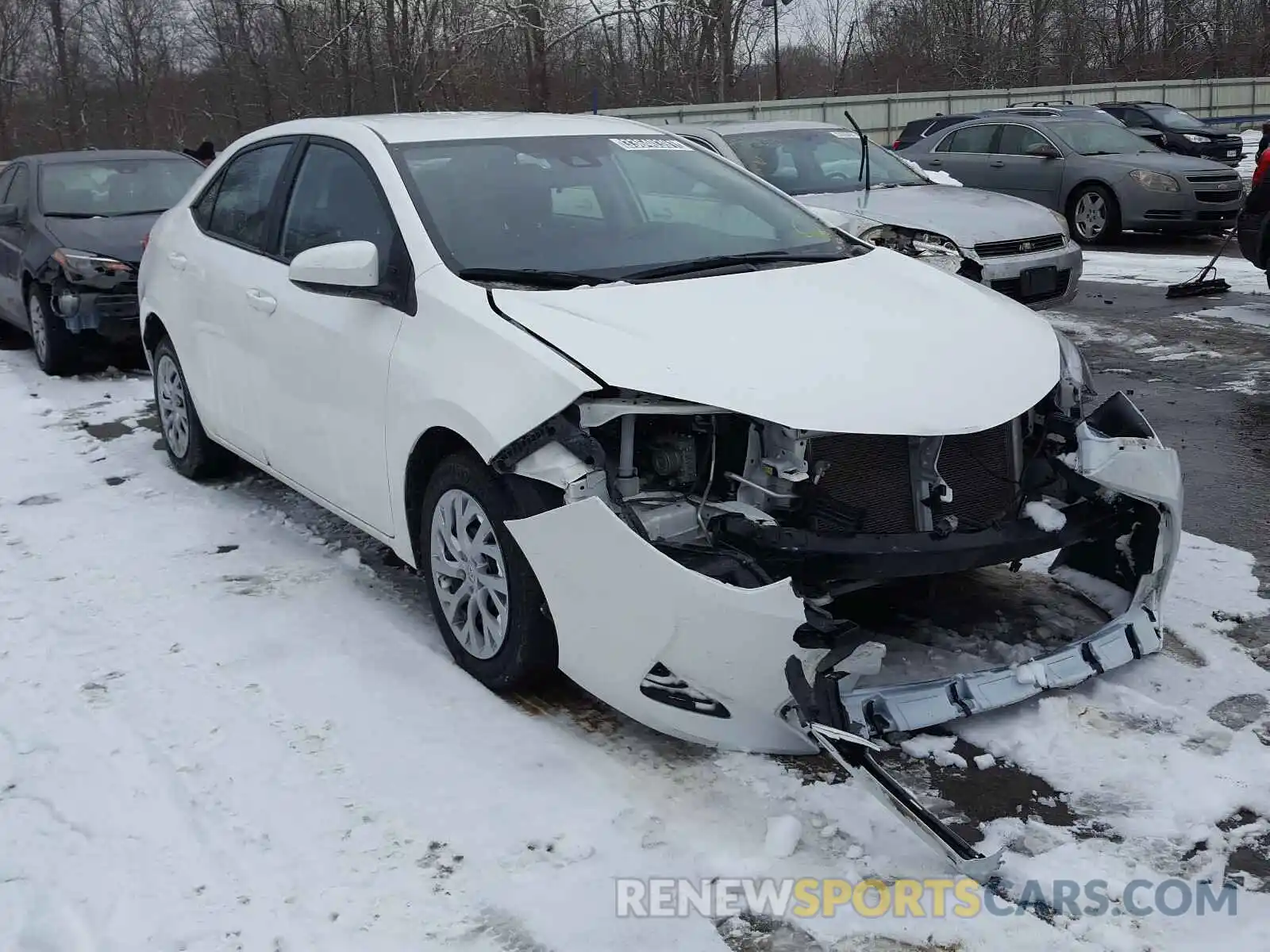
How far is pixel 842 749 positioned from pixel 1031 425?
1489 mm

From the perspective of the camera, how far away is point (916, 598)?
4.12m

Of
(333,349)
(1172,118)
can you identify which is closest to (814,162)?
(333,349)

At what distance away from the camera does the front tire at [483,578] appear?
3.49 m

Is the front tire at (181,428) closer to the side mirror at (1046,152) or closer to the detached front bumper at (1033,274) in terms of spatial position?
the detached front bumper at (1033,274)

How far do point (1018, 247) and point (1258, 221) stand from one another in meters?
1.71

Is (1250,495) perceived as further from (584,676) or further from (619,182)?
(584,676)

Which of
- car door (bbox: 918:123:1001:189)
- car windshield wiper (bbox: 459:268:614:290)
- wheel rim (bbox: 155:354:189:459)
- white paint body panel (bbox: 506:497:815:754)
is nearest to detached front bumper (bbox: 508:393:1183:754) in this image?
white paint body panel (bbox: 506:497:815:754)

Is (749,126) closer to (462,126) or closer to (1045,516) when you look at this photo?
(462,126)

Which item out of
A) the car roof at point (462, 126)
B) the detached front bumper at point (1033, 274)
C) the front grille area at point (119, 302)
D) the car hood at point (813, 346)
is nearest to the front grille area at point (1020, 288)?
the detached front bumper at point (1033, 274)

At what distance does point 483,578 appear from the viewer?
12.1ft

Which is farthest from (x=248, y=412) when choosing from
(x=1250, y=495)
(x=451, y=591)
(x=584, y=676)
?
(x=1250, y=495)

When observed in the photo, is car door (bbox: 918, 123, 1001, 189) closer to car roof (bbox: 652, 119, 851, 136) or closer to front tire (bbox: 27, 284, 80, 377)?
car roof (bbox: 652, 119, 851, 136)

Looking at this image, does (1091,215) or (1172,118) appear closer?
(1091,215)

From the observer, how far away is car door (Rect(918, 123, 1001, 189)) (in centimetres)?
1543
